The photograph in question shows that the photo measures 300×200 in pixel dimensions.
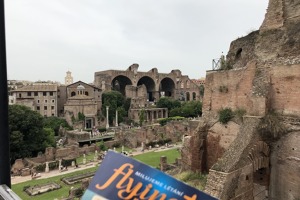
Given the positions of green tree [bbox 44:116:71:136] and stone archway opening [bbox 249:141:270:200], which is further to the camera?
green tree [bbox 44:116:71:136]

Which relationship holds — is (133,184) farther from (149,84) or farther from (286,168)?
(149,84)

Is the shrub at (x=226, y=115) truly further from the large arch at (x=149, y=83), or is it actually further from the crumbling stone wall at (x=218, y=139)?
the large arch at (x=149, y=83)

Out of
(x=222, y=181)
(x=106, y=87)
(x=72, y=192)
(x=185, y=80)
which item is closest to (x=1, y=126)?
(x=222, y=181)

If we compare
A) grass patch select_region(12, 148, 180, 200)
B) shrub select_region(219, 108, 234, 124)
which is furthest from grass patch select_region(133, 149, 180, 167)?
shrub select_region(219, 108, 234, 124)

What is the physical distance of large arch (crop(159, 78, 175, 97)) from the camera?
78.7 metres

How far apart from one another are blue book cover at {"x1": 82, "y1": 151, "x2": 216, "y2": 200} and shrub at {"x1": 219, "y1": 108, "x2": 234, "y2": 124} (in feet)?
29.6

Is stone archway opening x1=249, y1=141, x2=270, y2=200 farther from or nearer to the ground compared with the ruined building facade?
nearer to the ground

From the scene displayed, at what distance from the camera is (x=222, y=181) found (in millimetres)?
7641

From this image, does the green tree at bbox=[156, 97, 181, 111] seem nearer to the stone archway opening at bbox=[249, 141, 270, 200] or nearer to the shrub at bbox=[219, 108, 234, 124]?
the shrub at bbox=[219, 108, 234, 124]

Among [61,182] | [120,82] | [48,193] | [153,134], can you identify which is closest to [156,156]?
[153,134]

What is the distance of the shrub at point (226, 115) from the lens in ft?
35.8

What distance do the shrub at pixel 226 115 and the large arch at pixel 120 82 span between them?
59981 millimetres

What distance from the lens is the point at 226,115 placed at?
11.0 m

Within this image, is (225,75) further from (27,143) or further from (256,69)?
(27,143)
